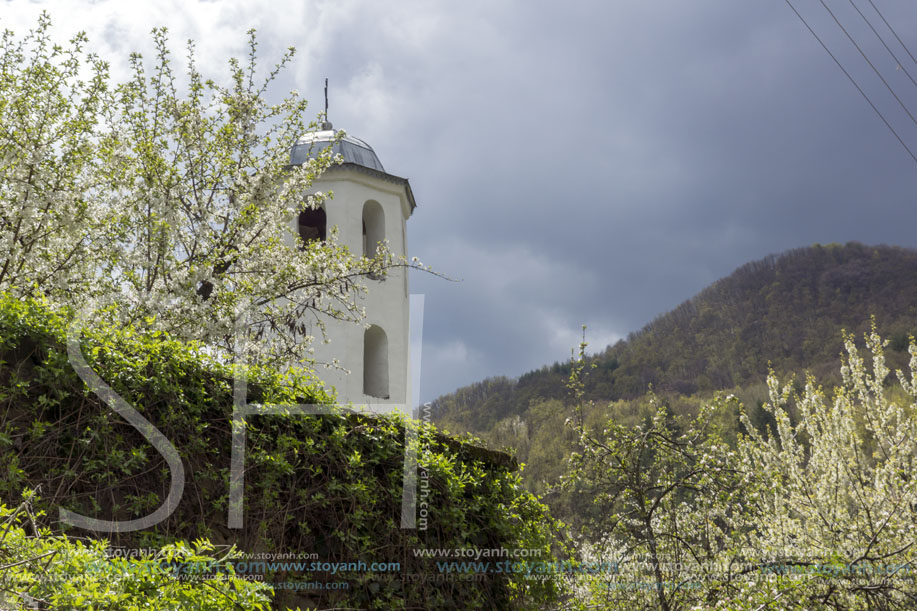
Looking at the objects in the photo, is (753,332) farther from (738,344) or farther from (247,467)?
(247,467)

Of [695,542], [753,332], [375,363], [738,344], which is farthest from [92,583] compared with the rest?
[753,332]

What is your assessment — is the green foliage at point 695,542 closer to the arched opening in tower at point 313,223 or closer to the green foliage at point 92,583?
the green foliage at point 92,583

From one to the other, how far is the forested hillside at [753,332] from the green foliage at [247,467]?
2245cm

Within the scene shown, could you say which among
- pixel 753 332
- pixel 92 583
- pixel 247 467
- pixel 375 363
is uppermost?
pixel 753 332

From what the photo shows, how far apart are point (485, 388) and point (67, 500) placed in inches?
1164

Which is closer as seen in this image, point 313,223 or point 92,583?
point 92,583

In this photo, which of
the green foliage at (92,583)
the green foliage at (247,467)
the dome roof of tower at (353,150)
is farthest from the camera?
the dome roof of tower at (353,150)

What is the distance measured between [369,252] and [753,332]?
43.8 metres

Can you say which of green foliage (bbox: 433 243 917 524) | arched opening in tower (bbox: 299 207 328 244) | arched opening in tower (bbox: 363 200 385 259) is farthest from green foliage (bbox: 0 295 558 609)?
green foliage (bbox: 433 243 917 524)

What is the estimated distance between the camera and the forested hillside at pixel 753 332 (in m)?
33.4

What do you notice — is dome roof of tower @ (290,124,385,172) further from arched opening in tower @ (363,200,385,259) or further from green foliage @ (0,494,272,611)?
green foliage @ (0,494,272,611)

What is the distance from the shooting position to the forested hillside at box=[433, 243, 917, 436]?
3338 centimetres

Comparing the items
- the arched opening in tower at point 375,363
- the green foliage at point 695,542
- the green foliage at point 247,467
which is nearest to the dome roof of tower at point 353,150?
the arched opening in tower at point 375,363

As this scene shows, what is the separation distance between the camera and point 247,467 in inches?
149
